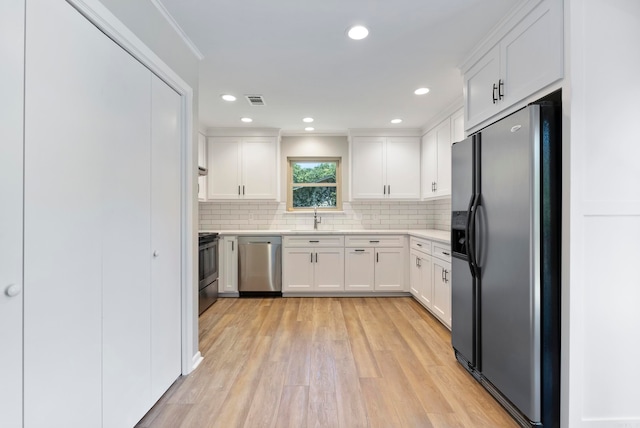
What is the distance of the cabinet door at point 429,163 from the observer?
3832 mm

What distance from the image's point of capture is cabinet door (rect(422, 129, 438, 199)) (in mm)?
3832

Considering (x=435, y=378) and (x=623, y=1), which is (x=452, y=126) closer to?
(x=623, y=1)

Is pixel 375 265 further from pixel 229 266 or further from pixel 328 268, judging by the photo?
pixel 229 266

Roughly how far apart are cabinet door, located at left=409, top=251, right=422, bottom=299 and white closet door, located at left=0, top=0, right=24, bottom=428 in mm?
3501

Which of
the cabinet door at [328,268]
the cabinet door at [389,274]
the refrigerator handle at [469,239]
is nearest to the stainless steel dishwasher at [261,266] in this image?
the cabinet door at [328,268]

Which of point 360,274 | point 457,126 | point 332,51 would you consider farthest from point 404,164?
point 332,51

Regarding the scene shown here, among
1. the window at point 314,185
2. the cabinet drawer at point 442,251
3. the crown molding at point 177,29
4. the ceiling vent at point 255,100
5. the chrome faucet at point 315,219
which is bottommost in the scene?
the cabinet drawer at point 442,251

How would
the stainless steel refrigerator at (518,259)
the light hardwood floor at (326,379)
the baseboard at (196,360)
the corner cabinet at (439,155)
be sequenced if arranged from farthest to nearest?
the corner cabinet at (439,155)
the baseboard at (196,360)
the light hardwood floor at (326,379)
the stainless steel refrigerator at (518,259)

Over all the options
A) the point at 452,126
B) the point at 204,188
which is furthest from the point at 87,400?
the point at 452,126

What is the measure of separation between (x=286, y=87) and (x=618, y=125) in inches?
95.8

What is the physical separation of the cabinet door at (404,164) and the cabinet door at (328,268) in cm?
129

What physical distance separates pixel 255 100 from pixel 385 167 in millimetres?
2089

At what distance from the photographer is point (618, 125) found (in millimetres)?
1415

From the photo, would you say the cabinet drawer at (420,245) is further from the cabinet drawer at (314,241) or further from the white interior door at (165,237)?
the white interior door at (165,237)
